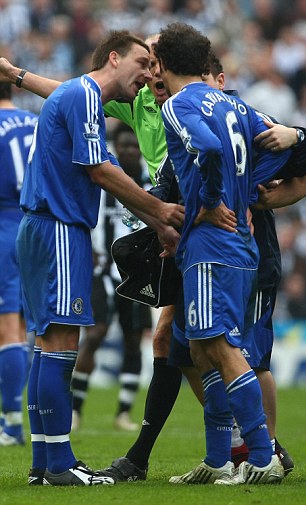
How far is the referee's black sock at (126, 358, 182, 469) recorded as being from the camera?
20.9 ft

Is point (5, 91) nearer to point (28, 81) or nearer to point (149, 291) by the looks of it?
point (28, 81)

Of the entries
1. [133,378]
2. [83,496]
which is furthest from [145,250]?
[133,378]

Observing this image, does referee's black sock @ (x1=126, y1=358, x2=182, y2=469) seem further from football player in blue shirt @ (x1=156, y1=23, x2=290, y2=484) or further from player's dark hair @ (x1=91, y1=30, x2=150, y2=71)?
player's dark hair @ (x1=91, y1=30, x2=150, y2=71)

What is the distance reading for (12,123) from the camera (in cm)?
926

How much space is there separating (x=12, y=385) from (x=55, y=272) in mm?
3366

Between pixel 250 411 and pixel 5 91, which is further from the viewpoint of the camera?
pixel 5 91

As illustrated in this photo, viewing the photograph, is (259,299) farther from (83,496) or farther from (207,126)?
(83,496)

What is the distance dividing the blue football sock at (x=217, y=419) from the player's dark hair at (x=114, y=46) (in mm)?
1807

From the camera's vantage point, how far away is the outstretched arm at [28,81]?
671 cm

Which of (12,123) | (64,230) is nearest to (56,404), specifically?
(64,230)

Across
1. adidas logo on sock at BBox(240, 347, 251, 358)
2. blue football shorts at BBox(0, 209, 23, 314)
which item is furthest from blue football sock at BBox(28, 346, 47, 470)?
blue football shorts at BBox(0, 209, 23, 314)

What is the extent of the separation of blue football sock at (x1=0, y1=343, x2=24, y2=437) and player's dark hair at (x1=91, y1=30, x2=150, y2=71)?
3.51 metres

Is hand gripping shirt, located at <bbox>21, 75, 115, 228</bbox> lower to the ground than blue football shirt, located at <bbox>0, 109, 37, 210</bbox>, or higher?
lower

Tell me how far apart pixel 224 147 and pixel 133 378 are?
17.5 ft
